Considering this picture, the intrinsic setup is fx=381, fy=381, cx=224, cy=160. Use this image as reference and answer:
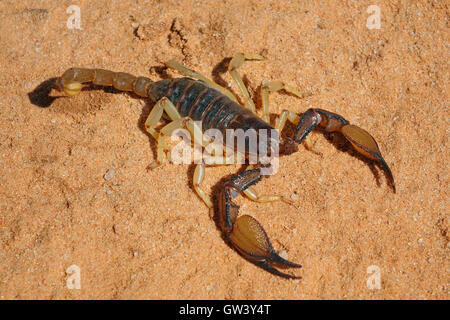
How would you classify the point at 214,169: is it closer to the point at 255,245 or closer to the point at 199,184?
the point at 199,184

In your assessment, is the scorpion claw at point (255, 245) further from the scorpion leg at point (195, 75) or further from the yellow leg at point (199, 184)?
the scorpion leg at point (195, 75)

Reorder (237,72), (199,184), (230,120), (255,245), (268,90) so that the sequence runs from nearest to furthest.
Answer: (255,245) < (199,184) < (230,120) < (268,90) < (237,72)

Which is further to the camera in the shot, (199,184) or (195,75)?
(195,75)

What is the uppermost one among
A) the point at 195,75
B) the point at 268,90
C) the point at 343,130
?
the point at 195,75

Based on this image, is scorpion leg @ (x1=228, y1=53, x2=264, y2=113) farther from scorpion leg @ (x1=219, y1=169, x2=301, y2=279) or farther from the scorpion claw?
the scorpion claw

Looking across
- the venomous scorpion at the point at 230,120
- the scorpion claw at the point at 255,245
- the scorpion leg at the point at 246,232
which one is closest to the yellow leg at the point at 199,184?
the venomous scorpion at the point at 230,120

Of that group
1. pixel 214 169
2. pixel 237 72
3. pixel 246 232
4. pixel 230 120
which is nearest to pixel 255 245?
pixel 246 232

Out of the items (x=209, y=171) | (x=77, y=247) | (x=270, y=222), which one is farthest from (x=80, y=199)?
(x=270, y=222)

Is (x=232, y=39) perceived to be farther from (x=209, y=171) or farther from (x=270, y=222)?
(x=270, y=222)
